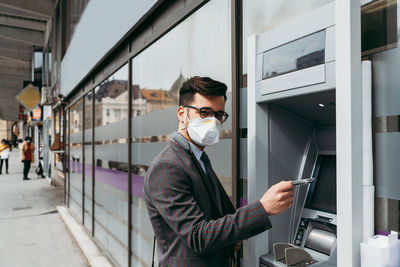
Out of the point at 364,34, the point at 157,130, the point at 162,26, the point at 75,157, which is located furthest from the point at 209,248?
the point at 75,157

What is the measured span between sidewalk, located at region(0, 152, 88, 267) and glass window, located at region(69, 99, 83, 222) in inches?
17.4

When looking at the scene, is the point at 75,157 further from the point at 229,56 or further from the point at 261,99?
the point at 261,99

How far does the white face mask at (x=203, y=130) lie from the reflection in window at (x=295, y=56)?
0.32m

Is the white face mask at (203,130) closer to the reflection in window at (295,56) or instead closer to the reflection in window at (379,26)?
the reflection in window at (295,56)

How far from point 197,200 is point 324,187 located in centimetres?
61

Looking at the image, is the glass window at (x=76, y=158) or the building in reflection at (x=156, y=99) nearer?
the building in reflection at (x=156, y=99)

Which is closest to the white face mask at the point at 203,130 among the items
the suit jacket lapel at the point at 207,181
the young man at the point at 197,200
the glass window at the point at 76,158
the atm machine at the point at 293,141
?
the young man at the point at 197,200

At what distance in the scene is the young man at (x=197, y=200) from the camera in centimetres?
128

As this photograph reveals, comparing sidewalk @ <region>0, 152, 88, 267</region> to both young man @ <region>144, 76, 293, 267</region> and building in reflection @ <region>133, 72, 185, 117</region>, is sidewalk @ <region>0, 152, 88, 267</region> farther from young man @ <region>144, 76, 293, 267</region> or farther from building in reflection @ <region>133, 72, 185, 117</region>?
young man @ <region>144, 76, 293, 267</region>

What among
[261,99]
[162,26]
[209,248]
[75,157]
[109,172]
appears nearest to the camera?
[209,248]

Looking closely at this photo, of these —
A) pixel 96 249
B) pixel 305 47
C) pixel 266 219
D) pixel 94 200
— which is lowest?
pixel 96 249

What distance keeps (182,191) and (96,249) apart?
432 cm

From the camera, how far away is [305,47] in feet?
4.39

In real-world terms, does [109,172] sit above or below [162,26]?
below
